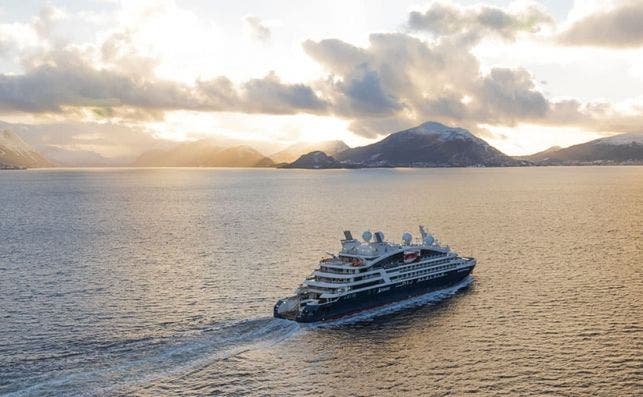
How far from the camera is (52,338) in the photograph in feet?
266

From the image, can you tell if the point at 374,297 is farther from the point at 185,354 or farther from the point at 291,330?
the point at 185,354

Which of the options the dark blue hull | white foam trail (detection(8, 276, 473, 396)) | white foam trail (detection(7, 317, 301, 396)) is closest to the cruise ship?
the dark blue hull

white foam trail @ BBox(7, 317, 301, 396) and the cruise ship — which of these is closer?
white foam trail @ BBox(7, 317, 301, 396)

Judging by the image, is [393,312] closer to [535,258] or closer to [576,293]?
[576,293]

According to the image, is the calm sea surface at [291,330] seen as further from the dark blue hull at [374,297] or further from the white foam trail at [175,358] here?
the dark blue hull at [374,297]

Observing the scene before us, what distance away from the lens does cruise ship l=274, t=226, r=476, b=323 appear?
308 ft

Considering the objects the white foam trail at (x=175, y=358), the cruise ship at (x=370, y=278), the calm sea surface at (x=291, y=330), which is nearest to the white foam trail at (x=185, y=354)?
the white foam trail at (x=175, y=358)

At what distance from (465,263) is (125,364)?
2826 inches

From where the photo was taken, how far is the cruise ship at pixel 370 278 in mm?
94000

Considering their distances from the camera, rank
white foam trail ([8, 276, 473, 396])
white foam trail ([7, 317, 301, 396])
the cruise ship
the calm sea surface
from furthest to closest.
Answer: the cruise ship
the calm sea surface
white foam trail ([8, 276, 473, 396])
white foam trail ([7, 317, 301, 396])

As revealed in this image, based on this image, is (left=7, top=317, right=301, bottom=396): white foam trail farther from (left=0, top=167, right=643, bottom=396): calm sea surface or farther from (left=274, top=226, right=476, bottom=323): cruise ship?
(left=274, top=226, right=476, bottom=323): cruise ship

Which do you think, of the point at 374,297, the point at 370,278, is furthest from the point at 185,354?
the point at 370,278

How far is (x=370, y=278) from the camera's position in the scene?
102m

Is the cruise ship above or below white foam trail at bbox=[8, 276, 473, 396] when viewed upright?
above
